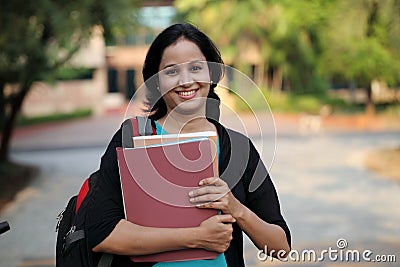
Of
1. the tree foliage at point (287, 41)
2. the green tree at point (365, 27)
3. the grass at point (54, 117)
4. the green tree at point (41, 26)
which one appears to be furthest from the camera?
the grass at point (54, 117)

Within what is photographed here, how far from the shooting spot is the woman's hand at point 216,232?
5.16 feet

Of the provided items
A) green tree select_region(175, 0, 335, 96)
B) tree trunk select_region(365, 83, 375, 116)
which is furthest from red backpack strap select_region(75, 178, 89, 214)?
tree trunk select_region(365, 83, 375, 116)

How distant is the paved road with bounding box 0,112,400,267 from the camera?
5.98m

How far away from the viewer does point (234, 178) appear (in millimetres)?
1677

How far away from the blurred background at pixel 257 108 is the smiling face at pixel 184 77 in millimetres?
143

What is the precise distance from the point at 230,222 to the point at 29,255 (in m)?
4.67

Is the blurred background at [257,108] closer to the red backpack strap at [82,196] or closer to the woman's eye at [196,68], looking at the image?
the woman's eye at [196,68]

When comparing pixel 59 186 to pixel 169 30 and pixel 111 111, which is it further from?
pixel 111 111

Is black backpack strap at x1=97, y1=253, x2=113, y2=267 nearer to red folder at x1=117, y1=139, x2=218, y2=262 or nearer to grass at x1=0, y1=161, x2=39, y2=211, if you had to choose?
red folder at x1=117, y1=139, x2=218, y2=262

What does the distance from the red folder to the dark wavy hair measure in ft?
0.76

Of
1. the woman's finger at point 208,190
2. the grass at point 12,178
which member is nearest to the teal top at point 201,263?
the woman's finger at point 208,190

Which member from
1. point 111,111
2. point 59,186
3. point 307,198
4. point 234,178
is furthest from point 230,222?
point 111,111

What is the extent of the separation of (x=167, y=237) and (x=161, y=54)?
522mm

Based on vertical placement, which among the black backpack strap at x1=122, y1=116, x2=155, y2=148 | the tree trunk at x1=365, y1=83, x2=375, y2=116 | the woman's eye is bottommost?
the tree trunk at x1=365, y1=83, x2=375, y2=116
